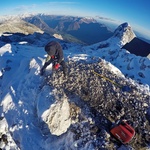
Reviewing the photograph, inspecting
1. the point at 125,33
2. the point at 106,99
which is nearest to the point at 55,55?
the point at 106,99

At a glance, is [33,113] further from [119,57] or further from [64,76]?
[119,57]

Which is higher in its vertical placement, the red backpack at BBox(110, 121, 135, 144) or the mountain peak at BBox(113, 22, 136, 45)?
the red backpack at BBox(110, 121, 135, 144)

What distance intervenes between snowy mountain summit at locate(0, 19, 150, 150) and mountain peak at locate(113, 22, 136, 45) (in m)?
44.8

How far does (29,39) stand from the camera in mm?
91875

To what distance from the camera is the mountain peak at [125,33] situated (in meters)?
61.8

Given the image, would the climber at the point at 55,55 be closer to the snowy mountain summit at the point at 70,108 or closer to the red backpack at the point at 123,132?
the snowy mountain summit at the point at 70,108

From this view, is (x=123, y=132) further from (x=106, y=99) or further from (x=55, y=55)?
(x=55, y=55)

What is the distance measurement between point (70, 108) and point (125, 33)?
53975mm

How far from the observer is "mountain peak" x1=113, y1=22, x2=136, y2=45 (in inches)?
2431

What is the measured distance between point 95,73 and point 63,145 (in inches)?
251

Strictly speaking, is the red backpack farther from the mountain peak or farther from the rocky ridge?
the mountain peak

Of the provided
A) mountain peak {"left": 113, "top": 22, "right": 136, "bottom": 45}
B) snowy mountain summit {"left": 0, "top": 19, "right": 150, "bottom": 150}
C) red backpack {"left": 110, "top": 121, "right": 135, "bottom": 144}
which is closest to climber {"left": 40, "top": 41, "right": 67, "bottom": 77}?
snowy mountain summit {"left": 0, "top": 19, "right": 150, "bottom": 150}

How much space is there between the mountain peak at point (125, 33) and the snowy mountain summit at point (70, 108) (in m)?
44.8

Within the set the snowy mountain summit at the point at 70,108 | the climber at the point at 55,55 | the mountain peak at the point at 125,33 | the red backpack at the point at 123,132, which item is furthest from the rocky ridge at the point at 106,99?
the mountain peak at the point at 125,33
